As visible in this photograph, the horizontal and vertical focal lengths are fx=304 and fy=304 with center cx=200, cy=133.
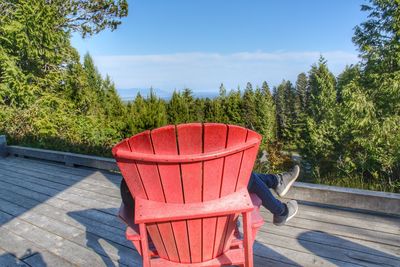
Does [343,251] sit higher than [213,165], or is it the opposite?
[213,165]

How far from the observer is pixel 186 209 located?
4.43 feet

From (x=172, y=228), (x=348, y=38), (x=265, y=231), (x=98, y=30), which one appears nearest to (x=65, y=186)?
(x=265, y=231)

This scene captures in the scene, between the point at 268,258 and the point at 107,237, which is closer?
the point at 268,258

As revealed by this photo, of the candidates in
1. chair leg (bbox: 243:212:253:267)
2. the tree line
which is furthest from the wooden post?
chair leg (bbox: 243:212:253:267)

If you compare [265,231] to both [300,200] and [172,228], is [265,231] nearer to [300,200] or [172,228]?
[300,200]

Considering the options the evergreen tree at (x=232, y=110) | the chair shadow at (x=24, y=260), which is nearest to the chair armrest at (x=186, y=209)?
the chair shadow at (x=24, y=260)

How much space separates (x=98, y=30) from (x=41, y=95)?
471cm

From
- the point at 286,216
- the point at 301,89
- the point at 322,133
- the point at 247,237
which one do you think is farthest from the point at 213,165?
the point at 301,89

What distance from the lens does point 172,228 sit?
1.42 m

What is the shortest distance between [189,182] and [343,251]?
160 cm

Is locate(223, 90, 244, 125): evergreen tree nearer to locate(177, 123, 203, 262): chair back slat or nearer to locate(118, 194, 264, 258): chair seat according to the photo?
locate(118, 194, 264, 258): chair seat

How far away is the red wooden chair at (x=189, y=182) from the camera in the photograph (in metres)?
1.26

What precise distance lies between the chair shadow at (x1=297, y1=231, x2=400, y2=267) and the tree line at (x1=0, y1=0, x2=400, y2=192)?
1.66 meters

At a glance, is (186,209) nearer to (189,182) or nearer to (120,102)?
(189,182)
